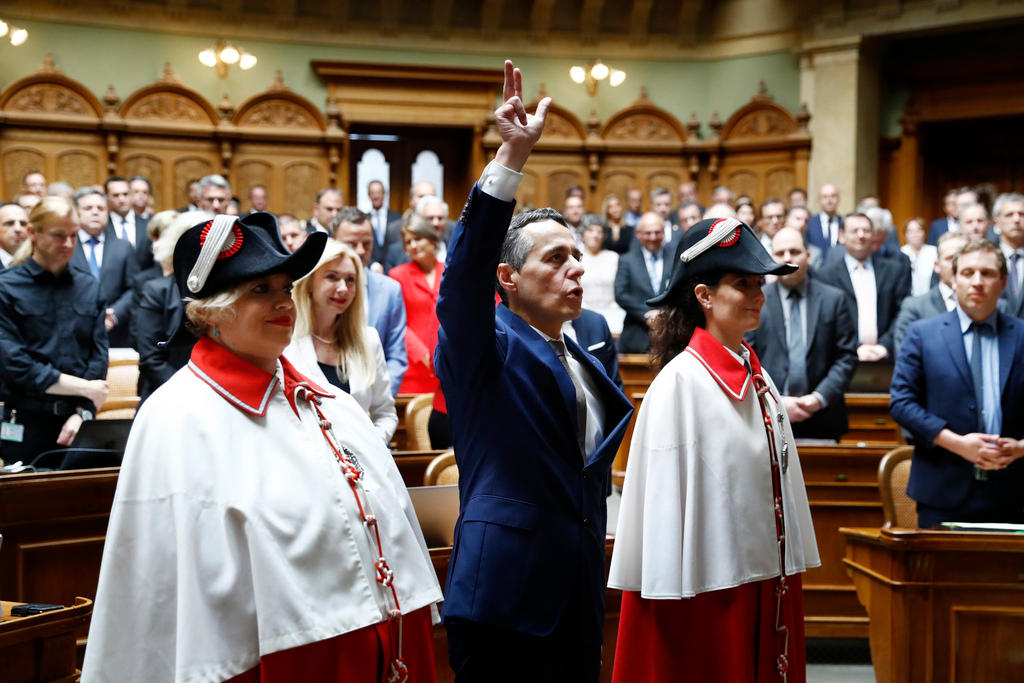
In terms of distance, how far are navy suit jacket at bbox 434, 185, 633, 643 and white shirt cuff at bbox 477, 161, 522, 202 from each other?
0.13 feet

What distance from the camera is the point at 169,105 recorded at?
454 inches

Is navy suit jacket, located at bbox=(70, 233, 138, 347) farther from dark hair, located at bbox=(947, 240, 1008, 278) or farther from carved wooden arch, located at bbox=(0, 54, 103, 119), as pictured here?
dark hair, located at bbox=(947, 240, 1008, 278)

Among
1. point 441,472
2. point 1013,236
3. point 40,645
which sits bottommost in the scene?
point 40,645

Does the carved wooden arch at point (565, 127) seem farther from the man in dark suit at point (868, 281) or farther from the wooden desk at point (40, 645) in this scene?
the wooden desk at point (40, 645)

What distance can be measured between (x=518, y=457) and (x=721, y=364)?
730mm

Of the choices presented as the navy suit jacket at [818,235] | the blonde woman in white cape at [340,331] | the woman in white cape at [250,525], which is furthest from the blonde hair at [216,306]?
the navy suit jacket at [818,235]

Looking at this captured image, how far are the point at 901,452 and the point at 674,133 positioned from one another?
937 centimetres

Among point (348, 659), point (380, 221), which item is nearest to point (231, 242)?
point (348, 659)

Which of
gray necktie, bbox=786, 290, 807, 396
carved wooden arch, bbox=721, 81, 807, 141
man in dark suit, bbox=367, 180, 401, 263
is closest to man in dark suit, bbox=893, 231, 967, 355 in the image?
gray necktie, bbox=786, 290, 807, 396

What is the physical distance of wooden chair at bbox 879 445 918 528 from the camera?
13.0ft

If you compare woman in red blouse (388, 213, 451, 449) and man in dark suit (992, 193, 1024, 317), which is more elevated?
man in dark suit (992, 193, 1024, 317)

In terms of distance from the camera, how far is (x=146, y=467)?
175cm

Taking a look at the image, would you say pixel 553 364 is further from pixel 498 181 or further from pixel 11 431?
pixel 11 431

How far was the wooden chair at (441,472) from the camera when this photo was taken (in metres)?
3.42
